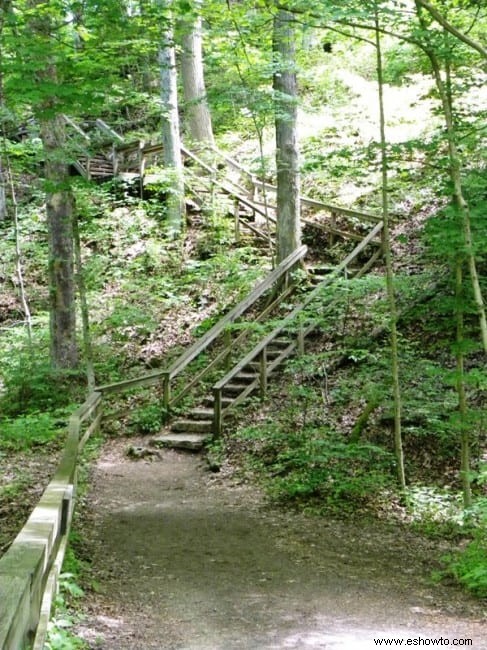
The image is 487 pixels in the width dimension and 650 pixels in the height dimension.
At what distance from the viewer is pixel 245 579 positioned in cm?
569

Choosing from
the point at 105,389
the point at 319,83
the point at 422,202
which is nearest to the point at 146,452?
the point at 105,389

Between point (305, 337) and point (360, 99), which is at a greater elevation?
point (360, 99)

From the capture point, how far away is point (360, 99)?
2180cm

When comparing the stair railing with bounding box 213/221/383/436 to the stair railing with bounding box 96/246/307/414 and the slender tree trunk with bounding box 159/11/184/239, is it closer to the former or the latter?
the stair railing with bounding box 96/246/307/414

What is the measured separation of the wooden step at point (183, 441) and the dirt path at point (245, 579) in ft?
5.38

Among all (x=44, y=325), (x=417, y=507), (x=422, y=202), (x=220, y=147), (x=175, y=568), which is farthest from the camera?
(x=220, y=147)

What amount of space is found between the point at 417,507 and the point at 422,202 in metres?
9.25

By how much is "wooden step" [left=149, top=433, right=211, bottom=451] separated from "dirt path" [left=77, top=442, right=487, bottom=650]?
1.64 metres

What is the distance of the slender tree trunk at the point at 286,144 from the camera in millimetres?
Answer: 13125

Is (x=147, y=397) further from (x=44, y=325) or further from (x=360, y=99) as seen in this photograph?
(x=360, y=99)

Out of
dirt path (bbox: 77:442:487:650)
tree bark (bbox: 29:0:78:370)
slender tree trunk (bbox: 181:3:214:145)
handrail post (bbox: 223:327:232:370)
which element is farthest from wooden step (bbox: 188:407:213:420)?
slender tree trunk (bbox: 181:3:214:145)

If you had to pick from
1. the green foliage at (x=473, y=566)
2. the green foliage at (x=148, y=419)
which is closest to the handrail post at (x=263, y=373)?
the green foliage at (x=148, y=419)

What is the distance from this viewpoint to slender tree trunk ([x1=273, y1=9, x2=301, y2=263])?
517 inches

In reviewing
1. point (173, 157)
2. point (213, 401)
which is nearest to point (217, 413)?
point (213, 401)
